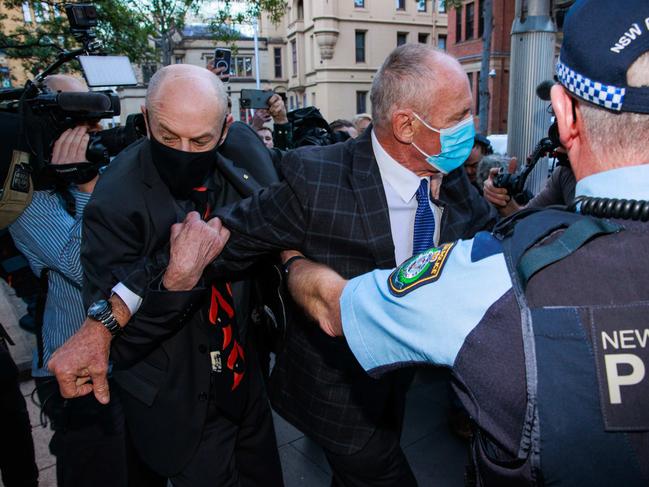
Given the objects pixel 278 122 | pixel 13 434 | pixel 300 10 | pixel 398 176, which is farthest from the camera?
pixel 300 10

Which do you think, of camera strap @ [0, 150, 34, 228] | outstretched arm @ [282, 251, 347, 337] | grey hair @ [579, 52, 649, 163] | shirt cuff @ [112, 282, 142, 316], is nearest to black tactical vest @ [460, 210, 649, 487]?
grey hair @ [579, 52, 649, 163]

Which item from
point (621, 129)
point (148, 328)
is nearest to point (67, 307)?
point (148, 328)

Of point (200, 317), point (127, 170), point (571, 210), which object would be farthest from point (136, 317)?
point (571, 210)

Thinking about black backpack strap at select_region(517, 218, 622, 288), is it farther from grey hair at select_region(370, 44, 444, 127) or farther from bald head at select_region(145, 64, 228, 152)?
bald head at select_region(145, 64, 228, 152)

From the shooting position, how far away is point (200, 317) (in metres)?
2.01

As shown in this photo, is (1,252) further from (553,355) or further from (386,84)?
(553,355)

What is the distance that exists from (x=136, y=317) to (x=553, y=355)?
56.1 inches

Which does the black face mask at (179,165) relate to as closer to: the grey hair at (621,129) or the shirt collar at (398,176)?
the shirt collar at (398,176)

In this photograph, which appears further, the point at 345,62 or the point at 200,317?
the point at 345,62

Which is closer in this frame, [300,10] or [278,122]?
[278,122]

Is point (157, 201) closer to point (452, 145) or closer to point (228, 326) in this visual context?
point (228, 326)

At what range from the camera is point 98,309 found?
1.72 meters

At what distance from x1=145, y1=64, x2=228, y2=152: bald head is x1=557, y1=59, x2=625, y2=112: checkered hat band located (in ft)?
4.67

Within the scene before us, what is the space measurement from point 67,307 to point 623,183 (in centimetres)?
222
